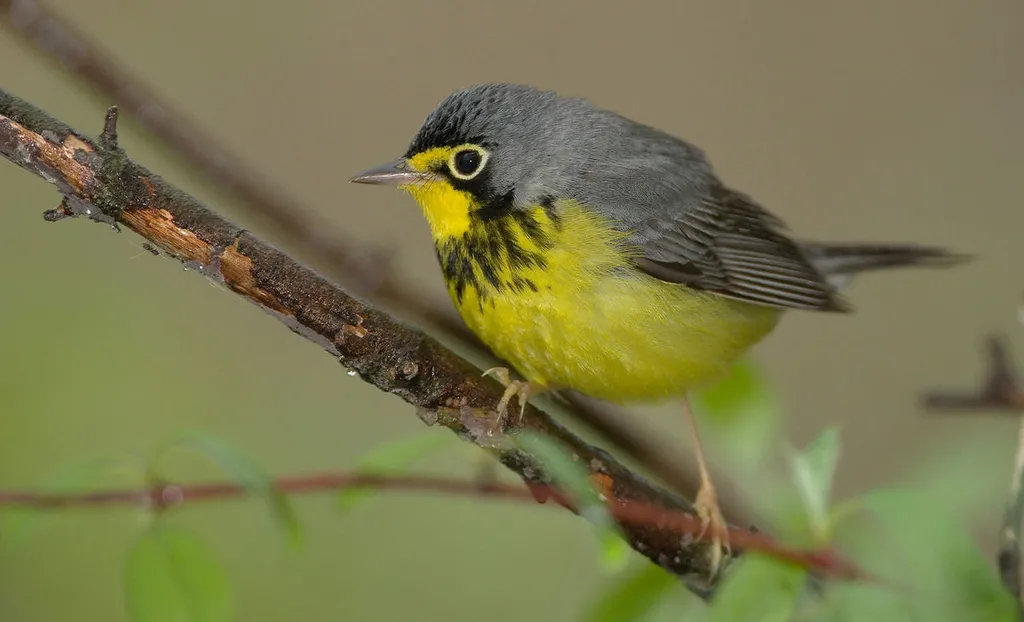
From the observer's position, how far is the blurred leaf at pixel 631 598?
1938 millimetres

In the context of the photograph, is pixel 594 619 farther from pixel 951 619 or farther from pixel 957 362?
pixel 957 362

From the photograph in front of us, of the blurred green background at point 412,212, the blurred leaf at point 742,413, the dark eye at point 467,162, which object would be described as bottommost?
the blurred green background at point 412,212

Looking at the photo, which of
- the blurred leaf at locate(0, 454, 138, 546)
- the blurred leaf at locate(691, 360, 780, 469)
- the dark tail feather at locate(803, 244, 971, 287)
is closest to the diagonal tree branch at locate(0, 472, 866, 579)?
the blurred leaf at locate(0, 454, 138, 546)

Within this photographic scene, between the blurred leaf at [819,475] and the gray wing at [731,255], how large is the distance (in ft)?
5.54

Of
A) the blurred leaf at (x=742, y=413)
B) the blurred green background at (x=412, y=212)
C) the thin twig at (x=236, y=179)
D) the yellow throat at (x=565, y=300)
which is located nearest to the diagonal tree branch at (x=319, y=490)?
the blurred leaf at (x=742, y=413)

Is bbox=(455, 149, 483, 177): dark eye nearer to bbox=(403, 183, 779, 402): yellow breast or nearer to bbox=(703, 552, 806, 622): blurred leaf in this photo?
bbox=(403, 183, 779, 402): yellow breast

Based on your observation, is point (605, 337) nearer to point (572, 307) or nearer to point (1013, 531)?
point (572, 307)

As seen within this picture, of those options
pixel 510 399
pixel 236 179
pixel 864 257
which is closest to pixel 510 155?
pixel 236 179

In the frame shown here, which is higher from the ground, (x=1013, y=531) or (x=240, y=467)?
(x=1013, y=531)

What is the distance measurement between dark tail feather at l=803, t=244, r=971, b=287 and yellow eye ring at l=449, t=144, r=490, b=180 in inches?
67.0

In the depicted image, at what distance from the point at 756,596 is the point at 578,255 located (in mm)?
1854

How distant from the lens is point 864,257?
14.9 feet

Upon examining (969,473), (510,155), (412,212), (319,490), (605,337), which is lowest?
(412,212)

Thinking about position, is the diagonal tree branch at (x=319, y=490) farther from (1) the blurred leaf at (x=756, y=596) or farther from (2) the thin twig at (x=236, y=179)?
(2) the thin twig at (x=236, y=179)
